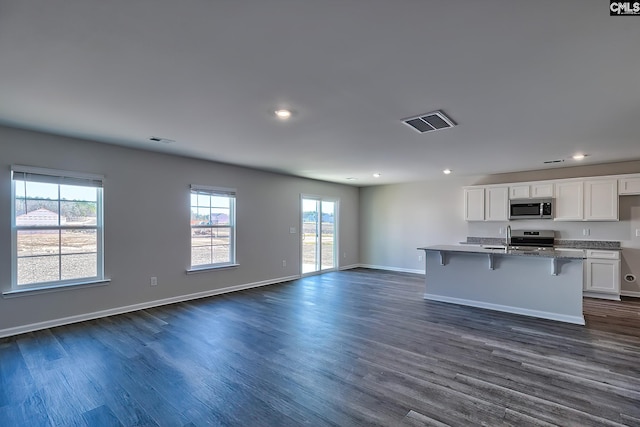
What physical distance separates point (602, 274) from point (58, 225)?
8.40 m

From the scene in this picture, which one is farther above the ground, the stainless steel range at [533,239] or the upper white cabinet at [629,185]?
the upper white cabinet at [629,185]

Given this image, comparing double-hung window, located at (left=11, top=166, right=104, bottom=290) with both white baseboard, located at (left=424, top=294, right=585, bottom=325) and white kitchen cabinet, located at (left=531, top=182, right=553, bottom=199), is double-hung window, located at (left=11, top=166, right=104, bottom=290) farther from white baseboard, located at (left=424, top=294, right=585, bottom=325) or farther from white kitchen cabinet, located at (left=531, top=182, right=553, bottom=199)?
white kitchen cabinet, located at (left=531, top=182, right=553, bottom=199)

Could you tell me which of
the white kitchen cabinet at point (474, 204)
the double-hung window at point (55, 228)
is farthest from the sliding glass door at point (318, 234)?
the double-hung window at point (55, 228)

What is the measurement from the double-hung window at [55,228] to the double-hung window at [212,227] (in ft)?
4.61

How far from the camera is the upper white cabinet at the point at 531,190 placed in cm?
607

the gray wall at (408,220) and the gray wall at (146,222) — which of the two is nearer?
the gray wall at (146,222)

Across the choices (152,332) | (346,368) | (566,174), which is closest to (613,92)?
(346,368)

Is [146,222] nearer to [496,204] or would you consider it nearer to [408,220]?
[408,220]

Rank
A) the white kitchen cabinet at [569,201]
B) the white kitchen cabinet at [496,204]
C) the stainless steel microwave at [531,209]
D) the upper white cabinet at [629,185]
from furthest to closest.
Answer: the white kitchen cabinet at [496,204]
the stainless steel microwave at [531,209]
the white kitchen cabinet at [569,201]
the upper white cabinet at [629,185]

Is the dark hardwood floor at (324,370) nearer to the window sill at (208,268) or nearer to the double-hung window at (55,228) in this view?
the double-hung window at (55,228)

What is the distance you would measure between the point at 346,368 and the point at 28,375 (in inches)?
108

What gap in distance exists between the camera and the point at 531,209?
243 inches

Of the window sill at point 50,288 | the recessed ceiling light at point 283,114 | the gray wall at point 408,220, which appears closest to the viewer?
the recessed ceiling light at point 283,114

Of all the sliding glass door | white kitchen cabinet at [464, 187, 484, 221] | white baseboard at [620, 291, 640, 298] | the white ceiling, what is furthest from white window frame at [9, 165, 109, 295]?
white baseboard at [620, 291, 640, 298]
